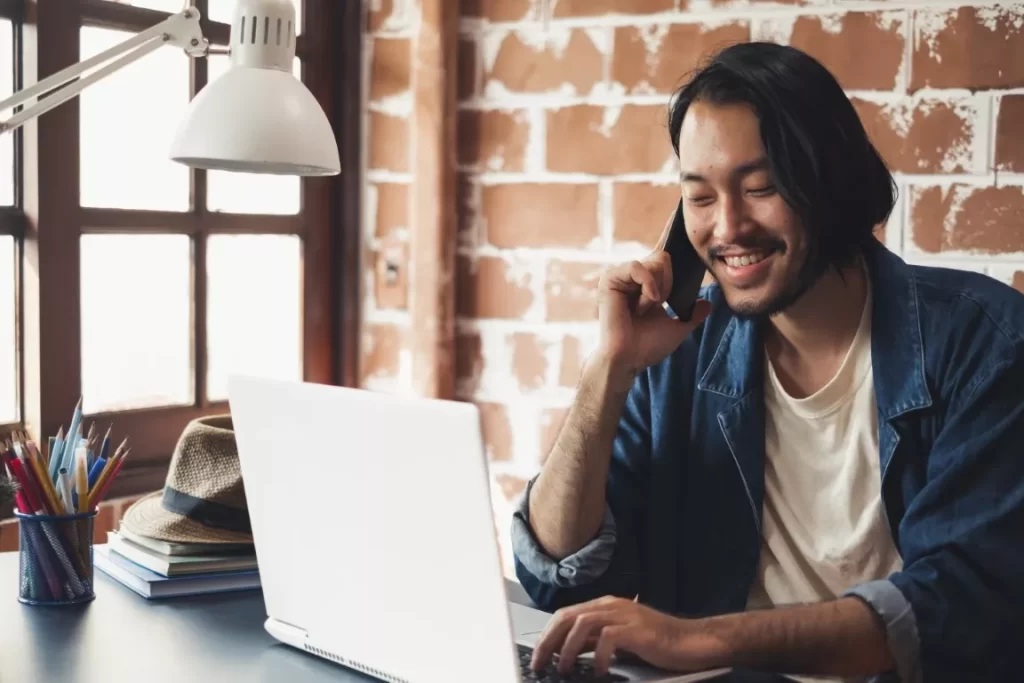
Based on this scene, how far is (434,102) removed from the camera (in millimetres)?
2143

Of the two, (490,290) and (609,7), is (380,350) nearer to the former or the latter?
(490,290)

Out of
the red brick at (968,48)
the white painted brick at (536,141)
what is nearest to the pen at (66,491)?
the white painted brick at (536,141)

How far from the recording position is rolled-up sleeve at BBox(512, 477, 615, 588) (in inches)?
54.9

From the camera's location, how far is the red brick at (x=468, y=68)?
2172mm

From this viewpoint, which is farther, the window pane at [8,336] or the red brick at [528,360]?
the red brick at [528,360]

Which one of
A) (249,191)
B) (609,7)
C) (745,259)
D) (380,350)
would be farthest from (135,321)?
(745,259)

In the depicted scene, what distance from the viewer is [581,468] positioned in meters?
1.41

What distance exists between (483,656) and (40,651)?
46cm

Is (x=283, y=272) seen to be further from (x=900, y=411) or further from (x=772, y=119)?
(x=900, y=411)

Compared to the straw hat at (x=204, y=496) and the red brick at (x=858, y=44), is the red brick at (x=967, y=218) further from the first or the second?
the straw hat at (x=204, y=496)

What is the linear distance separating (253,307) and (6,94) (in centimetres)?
61

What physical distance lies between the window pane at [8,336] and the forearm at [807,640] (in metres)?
1.20

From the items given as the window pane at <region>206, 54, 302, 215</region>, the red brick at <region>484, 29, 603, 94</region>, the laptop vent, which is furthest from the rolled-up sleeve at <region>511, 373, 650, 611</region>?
the window pane at <region>206, 54, 302, 215</region>

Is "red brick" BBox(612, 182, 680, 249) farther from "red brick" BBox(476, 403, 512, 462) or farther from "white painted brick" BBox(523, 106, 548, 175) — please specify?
"red brick" BBox(476, 403, 512, 462)
